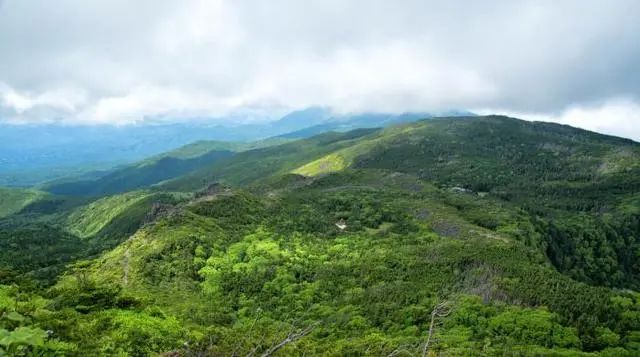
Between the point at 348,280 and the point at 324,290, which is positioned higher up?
the point at 348,280

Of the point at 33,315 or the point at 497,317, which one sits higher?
the point at 33,315

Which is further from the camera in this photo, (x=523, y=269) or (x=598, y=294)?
(x=523, y=269)

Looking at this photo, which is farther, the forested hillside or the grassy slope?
the grassy slope

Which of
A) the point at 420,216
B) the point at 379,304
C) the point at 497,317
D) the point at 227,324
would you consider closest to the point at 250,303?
the point at 227,324

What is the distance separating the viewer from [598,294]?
9225 centimetres

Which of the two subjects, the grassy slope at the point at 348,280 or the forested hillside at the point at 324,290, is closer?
the forested hillside at the point at 324,290

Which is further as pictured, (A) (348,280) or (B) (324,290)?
(A) (348,280)

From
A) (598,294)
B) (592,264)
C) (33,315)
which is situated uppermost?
(33,315)

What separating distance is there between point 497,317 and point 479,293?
13521 millimetres

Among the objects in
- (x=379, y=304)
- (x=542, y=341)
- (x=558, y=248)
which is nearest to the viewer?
(x=542, y=341)

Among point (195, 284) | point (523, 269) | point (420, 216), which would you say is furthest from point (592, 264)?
point (195, 284)

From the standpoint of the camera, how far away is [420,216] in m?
170

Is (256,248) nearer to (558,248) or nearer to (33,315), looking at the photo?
(33,315)

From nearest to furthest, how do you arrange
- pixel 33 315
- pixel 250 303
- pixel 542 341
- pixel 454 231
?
pixel 33 315
pixel 542 341
pixel 250 303
pixel 454 231
